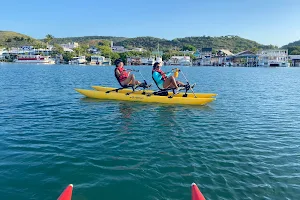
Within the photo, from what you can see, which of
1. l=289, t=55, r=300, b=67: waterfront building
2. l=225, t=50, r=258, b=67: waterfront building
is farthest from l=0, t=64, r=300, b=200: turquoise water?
l=289, t=55, r=300, b=67: waterfront building

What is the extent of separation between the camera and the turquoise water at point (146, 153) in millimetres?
6094

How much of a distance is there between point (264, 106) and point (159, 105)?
6.83 metres

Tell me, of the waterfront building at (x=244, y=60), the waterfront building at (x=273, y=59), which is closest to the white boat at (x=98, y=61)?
the waterfront building at (x=244, y=60)

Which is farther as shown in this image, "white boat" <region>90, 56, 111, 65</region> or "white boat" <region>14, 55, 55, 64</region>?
"white boat" <region>90, 56, 111, 65</region>

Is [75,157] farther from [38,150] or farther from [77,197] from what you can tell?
[77,197]

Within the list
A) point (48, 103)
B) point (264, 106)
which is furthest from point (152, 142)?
point (264, 106)

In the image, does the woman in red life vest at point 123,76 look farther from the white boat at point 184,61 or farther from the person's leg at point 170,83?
the white boat at point 184,61

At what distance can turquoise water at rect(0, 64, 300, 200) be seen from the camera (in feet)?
20.0

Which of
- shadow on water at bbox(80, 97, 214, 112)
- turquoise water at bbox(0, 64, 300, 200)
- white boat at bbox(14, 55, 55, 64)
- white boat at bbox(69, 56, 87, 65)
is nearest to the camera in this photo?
turquoise water at bbox(0, 64, 300, 200)

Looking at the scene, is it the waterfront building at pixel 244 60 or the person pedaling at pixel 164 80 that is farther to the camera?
the waterfront building at pixel 244 60

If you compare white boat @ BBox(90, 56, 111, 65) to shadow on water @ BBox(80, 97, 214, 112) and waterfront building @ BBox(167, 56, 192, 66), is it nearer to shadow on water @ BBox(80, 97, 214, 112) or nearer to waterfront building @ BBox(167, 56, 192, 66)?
waterfront building @ BBox(167, 56, 192, 66)

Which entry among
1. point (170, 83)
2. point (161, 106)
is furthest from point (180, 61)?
point (161, 106)

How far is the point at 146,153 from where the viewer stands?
821 centimetres

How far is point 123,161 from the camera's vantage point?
7527mm
